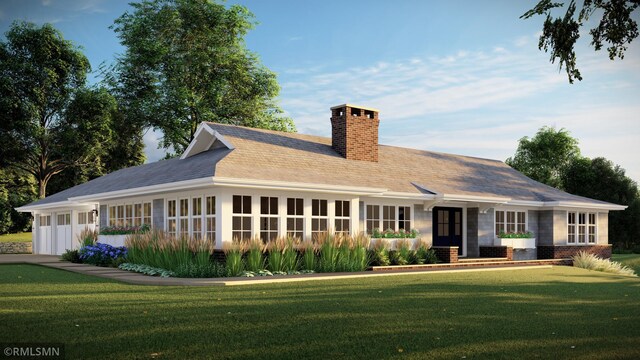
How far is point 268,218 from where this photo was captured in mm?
19531

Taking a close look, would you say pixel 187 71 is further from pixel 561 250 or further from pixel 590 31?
pixel 590 31

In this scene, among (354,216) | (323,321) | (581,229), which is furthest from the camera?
(581,229)

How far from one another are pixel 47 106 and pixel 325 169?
98.9 ft

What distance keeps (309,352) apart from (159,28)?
41886 millimetres

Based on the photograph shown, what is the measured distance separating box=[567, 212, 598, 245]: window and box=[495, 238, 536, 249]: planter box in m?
2.68

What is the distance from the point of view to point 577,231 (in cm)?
3017

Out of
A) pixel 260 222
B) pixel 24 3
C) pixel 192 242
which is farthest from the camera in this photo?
pixel 24 3

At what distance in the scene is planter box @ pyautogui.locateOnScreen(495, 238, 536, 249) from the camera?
89.5 ft

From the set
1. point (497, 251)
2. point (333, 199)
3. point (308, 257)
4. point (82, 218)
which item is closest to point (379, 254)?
point (333, 199)

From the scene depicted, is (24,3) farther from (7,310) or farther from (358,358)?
(358,358)

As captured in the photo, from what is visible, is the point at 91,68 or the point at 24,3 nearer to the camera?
the point at 91,68

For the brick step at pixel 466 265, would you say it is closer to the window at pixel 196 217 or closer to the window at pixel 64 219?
the window at pixel 196 217

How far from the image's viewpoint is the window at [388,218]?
78.4 feet

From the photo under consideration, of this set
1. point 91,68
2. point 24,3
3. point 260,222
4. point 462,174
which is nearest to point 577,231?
point 462,174
